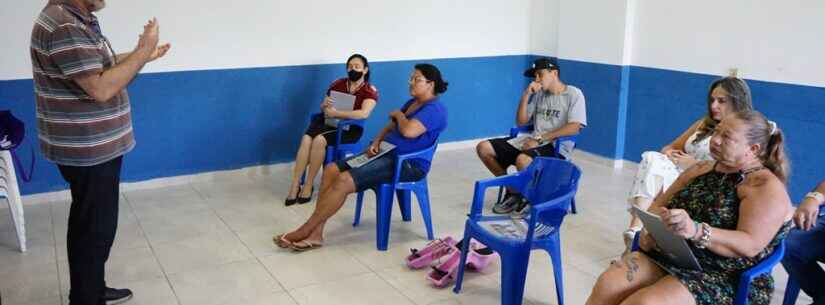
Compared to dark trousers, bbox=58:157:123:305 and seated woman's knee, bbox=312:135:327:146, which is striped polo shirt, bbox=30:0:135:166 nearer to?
dark trousers, bbox=58:157:123:305

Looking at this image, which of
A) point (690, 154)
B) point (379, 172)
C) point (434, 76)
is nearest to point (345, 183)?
point (379, 172)

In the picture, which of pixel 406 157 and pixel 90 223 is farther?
pixel 406 157

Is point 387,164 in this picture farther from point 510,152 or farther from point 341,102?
point 341,102

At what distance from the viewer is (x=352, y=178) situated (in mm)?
3285

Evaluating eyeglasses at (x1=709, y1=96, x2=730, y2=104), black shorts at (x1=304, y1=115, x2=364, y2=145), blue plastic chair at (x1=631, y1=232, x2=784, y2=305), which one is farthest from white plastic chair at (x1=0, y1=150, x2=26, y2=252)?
eyeglasses at (x1=709, y1=96, x2=730, y2=104)

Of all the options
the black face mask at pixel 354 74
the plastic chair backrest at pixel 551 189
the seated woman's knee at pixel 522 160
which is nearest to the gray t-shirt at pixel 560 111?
the seated woman's knee at pixel 522 160

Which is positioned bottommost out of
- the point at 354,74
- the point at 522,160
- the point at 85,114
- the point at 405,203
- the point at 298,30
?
the point at 405,203

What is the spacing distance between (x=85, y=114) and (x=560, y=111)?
271 cm

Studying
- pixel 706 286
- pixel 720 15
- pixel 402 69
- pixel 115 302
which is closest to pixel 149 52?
pixel 115 302

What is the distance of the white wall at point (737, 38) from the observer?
3893mm

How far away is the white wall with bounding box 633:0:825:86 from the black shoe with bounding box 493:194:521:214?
172 centimetres

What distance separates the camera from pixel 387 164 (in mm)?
3375

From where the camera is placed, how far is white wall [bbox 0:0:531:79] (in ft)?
13.9

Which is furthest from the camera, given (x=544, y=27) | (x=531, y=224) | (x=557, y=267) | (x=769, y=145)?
(x=544, y=27)
